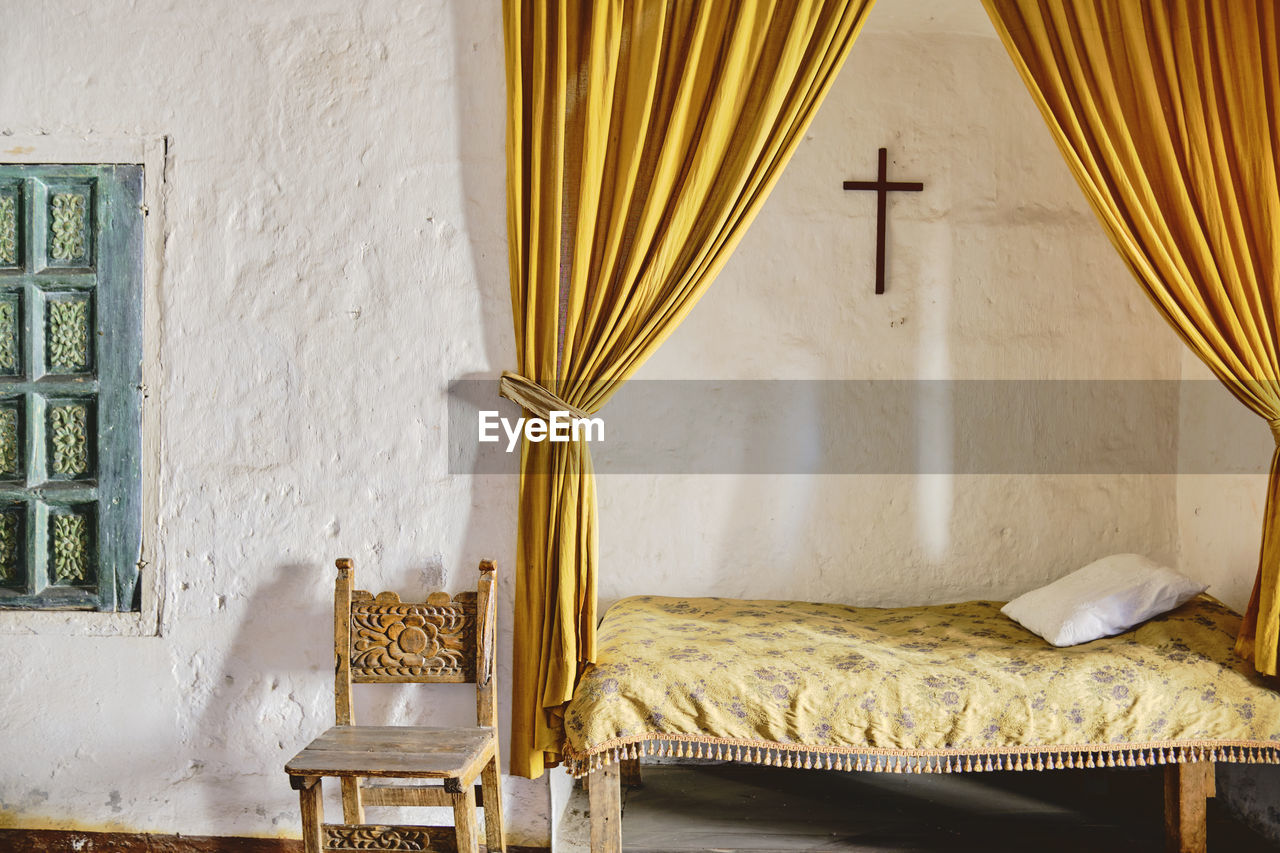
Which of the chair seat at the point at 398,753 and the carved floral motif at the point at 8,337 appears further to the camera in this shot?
the carved floral motif at the point at 8,337

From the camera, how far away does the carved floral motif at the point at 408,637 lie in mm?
2490

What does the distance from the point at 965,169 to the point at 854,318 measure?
28.6 inches

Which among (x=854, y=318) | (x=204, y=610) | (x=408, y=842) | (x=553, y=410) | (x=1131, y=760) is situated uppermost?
(x=854, y=318)

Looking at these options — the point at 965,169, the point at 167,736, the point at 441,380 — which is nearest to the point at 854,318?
the point at 965,169

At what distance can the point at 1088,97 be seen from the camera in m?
2.44

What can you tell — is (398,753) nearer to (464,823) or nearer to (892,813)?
(464,823)

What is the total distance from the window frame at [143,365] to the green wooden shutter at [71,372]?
0.06ft

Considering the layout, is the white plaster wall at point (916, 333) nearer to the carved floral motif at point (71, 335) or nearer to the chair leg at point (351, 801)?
the chair leg at point (351, 801)

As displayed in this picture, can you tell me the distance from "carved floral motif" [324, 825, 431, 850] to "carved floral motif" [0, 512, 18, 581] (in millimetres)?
1397

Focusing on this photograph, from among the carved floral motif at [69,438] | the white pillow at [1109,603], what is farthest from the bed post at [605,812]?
the carved floral motif at [69,438]

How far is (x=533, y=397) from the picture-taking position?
8.21ft

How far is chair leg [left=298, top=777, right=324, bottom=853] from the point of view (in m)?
2.16

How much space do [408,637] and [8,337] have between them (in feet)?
5.13

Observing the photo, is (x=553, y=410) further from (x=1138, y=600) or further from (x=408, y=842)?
(x=1138, y=600)
